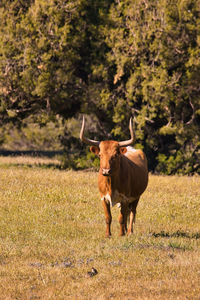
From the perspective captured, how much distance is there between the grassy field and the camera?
837 cm

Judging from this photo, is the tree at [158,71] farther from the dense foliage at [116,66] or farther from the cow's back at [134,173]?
the cow's back at [134,173]

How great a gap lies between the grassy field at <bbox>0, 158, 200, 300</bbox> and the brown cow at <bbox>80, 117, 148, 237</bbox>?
0.55 metres

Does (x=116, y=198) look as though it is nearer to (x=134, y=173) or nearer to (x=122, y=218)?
(x=122, y=218)

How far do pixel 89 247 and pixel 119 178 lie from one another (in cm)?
170

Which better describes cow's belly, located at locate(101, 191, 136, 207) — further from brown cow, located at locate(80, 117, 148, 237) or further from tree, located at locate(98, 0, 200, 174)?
tree, located at locate(98, 0, 200, 174)

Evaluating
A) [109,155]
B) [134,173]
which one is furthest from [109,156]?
[134,173]

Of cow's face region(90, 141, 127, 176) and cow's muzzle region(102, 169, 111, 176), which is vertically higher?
cow's face region(90, 141, 127, 176)

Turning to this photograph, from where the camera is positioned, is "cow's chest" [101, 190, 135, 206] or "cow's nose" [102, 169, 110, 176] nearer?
"cow's nose" [102, 169, 110, 176]

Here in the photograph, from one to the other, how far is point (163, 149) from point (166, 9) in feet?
20.2

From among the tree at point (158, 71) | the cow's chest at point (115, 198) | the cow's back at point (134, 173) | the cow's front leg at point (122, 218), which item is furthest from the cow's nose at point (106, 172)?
the tree at point (158, 71)

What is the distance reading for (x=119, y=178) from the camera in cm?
1202

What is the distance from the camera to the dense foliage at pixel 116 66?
23.5m

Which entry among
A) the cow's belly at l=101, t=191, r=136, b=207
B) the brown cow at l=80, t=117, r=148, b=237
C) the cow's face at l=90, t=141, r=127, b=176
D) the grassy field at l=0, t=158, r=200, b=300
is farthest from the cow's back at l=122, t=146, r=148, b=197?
the grassy field at l=0, t=158, r=200, b=300

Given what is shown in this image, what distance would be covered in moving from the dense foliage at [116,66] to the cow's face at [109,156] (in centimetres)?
1185
